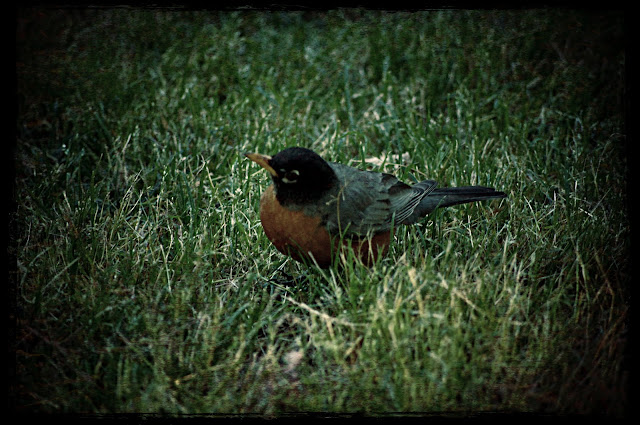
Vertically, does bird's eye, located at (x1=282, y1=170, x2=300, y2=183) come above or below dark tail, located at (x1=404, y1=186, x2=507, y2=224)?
above

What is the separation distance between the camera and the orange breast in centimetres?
299

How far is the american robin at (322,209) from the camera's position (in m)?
2.99

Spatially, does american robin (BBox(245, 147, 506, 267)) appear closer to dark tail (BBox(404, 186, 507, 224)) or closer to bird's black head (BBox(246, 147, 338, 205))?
bird's black head (BBox(246, 147, 338, 205))

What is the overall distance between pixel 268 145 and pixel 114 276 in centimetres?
180

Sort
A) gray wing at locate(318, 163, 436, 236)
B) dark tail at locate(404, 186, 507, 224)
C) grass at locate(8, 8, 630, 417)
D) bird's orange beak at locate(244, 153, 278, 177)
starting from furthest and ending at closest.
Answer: dark tail at locate(404, 186, 507, 224) < gray wing at locate(318, 163, 436, 236) < bird's orange beak at locate(244, 153, 278, 177) < grass at locate(8, 8, 630, 417)

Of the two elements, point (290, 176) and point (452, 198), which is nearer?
point (290, 176)

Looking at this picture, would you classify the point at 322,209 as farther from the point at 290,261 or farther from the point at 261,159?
the point at 290,261

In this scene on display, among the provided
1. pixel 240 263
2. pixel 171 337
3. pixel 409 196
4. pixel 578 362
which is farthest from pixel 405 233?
pixel 171 337

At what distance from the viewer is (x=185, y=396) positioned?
2348 mm

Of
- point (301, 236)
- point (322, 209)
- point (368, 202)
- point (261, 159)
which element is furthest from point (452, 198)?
point (261, 159)

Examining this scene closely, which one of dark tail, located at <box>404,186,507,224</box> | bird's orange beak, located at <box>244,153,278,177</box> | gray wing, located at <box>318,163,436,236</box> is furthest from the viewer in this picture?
dark tail, located at <box>404,186,507,224</box>

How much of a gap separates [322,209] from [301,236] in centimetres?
18

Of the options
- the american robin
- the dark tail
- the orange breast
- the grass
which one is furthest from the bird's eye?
the dark tail

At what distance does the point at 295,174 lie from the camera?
9.85 feet
